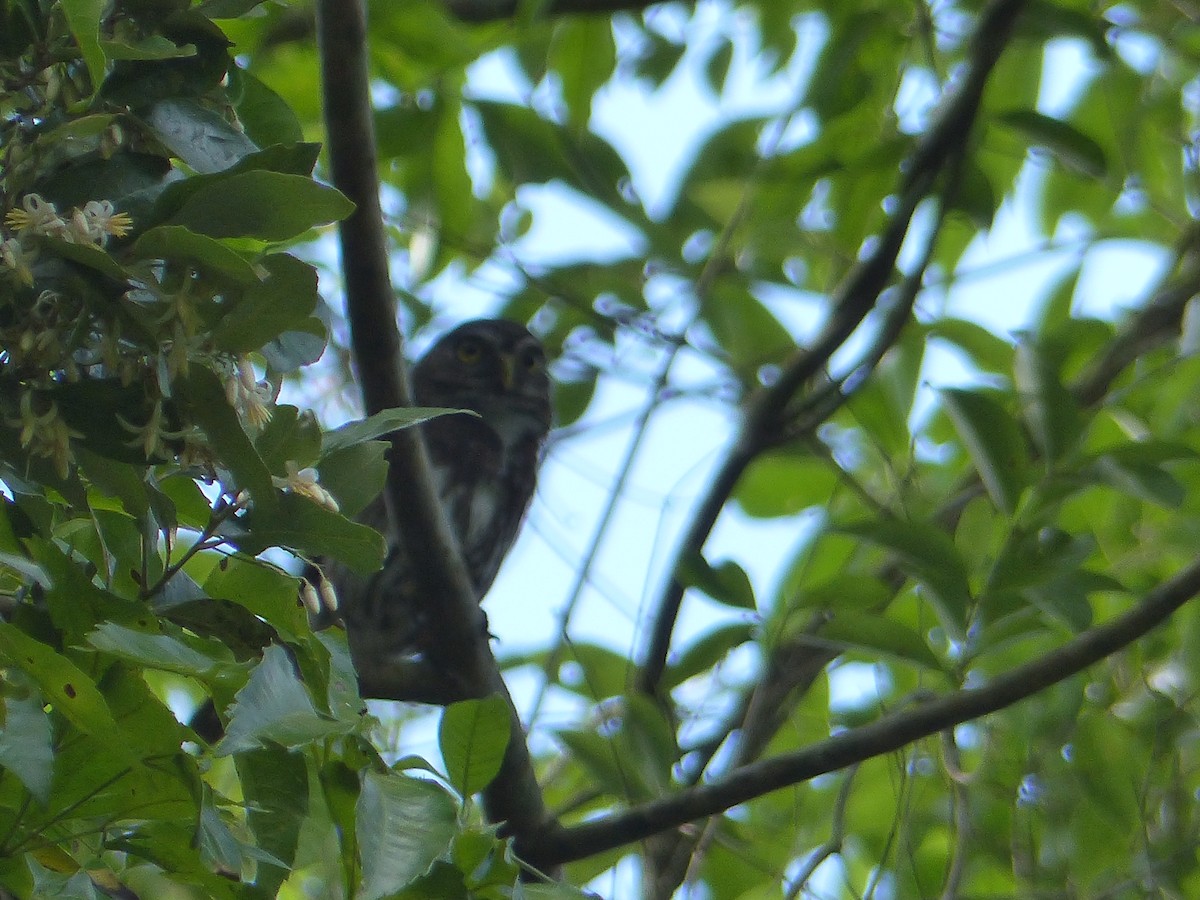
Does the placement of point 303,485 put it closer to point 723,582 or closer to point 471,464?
point 723,582

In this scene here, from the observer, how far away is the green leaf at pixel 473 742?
1.30 metres

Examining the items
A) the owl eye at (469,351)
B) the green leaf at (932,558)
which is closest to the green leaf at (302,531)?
the green leaf at (932,558)

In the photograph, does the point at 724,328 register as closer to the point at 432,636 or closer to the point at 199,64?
the point at 432,636

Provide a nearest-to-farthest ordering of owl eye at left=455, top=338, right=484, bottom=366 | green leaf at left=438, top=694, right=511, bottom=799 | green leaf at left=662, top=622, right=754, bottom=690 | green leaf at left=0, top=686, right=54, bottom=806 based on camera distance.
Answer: green leaf at left=0, top=686, right=54, bottom=806
green leaf at left=438, top=694, right=511, bottom=799
green leaf at left=662, top=622, right=754, bottom=690
owl eye at left=455, top=338, right=484, bottom=366

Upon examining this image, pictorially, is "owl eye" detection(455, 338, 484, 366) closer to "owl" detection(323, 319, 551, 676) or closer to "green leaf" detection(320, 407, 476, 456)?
"owl" detection(323, 319, 551, 676)

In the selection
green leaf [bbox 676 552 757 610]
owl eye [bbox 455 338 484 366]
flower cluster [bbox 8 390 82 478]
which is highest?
owl eye [bbox 455 338 484 366]

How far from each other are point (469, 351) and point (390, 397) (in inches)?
95.2

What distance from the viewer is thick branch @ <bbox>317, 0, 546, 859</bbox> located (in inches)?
75.8

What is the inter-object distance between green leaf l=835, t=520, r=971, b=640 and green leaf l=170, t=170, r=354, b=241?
3.33 feet

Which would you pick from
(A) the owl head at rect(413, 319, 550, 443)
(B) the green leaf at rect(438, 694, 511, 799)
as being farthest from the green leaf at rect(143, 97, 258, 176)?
(A) the owl head at rect(413, 319, 550, 443)

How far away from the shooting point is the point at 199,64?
1221 mm

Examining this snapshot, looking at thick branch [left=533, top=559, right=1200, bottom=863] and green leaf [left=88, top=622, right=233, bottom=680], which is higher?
thick branch [left=533, top=559, right=1200, bottom=863]

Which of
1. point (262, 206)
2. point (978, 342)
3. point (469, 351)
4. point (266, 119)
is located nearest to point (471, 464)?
point (469, 351)

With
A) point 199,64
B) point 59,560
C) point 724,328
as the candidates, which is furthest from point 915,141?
point 59,560
